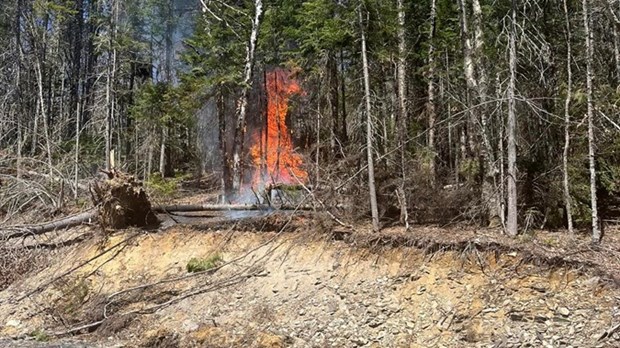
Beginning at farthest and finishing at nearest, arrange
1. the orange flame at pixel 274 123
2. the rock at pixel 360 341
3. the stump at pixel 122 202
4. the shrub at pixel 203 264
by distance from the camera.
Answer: the orange flame at pixel 274 123 < the stump at pixel 122 202 < the shrub at pixel 203 264 < the rock at pixel 360 341

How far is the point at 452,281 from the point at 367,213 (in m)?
3.93

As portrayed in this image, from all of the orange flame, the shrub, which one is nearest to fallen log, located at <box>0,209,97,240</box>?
the shrub

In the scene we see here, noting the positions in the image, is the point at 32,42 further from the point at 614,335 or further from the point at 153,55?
the point at 614,335

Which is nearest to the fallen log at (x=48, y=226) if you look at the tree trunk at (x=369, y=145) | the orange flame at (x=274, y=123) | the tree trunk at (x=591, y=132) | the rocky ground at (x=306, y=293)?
the rocky ground at (x=306, y=293)

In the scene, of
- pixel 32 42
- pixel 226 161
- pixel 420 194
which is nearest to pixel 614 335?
pixel 420 194

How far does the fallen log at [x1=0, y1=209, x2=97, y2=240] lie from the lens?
1578cm

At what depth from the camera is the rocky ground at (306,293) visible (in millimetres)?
8797

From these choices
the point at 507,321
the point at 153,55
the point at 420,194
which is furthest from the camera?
the point at 153,55

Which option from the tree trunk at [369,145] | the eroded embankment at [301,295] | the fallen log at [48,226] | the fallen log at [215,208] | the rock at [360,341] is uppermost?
the tree trunk at [369,145]

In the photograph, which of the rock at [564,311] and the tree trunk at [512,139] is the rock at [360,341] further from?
the tree trunk at [512,139]

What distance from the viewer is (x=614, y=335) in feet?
25.4

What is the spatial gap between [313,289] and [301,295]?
288 mm

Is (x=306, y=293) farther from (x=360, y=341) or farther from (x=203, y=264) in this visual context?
(x=203, y=264)

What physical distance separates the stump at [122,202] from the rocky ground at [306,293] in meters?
0.46
